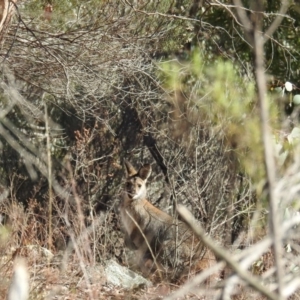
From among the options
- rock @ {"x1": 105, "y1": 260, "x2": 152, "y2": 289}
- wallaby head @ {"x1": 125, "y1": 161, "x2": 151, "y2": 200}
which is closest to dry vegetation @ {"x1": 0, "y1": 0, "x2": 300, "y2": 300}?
rock @ {"x1": 105, "y1": 260, "x2": 152, "y2": 289}

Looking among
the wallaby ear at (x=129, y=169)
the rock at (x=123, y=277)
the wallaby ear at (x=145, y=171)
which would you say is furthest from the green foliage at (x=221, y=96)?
the rock at (x=123, y=277)

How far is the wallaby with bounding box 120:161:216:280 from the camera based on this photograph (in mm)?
8336

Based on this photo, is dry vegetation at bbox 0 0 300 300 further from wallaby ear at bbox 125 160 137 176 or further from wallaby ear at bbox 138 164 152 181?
wallaby ear at bbox 138 164 152 181

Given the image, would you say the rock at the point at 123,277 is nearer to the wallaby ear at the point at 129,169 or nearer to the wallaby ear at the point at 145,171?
the wallaby ear at the point at 145,171

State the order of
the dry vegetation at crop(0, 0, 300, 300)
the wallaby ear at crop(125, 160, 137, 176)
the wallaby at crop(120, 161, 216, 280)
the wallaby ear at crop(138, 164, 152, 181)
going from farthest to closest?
the wallaby ear at crop(125, 160, 137, 176) → the wallaby ear at crop(138, 164, 152, 181) → the wallaby at crop(120, 161, 216, 280) → the dry vegetation at crop(0, 0, 300, 300)

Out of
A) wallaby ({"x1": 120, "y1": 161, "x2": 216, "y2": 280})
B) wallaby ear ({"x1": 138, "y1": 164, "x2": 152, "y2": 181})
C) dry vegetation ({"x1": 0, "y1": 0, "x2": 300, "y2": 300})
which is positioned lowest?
wallaby ({"x1": 120, "y1": 161, "x2": 216, "y2": 280})

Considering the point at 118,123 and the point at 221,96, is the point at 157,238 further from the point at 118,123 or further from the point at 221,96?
the point at 221,96

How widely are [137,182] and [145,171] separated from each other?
18 cm

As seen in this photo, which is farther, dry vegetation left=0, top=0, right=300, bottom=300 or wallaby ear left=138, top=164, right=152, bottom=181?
wallaby ear left=138, top=164, right=152, bottom=181

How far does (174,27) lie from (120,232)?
2.64 meters

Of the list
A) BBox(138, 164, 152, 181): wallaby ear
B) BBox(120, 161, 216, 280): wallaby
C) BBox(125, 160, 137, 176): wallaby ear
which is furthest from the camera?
BBox(125, 160, 137, 176): wallaby ear

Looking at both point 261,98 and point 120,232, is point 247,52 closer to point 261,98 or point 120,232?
→ point 120,232

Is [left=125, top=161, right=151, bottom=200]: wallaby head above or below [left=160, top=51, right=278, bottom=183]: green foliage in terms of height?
below

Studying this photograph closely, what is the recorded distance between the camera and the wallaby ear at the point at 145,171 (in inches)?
422
